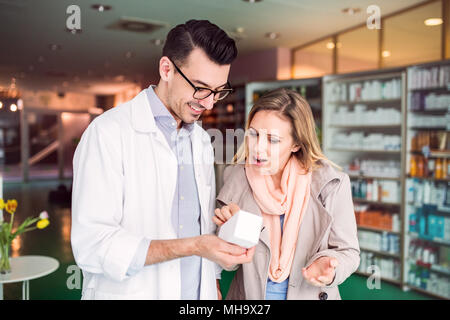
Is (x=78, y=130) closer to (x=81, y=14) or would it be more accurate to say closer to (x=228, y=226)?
(x=81, y=14)

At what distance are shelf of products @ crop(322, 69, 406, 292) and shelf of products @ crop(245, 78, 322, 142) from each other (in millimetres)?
92

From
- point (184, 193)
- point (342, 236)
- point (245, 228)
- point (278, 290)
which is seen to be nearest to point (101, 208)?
point (184, 193)

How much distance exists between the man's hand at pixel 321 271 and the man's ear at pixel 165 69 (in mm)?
689

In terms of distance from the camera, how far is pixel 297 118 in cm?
120

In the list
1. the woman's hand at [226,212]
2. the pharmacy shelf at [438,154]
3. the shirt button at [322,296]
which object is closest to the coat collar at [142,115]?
the woman's hand at [226,212]

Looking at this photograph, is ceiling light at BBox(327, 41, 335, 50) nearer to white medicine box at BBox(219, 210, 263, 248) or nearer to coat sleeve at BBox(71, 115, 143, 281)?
coat sleeve at BBox(71, 115, 143, 281)

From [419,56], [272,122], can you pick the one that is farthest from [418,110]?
[272,122]

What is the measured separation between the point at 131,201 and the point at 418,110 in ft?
11.2

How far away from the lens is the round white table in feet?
7.43

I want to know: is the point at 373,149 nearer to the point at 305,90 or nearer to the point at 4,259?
the point at 305,90

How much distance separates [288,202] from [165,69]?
1.91 feet

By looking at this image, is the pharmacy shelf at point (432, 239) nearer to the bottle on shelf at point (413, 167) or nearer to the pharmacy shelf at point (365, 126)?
the bottle on shelf at point (413, 167)

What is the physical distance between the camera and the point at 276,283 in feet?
3.92

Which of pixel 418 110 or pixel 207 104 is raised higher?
pixel 418 110
